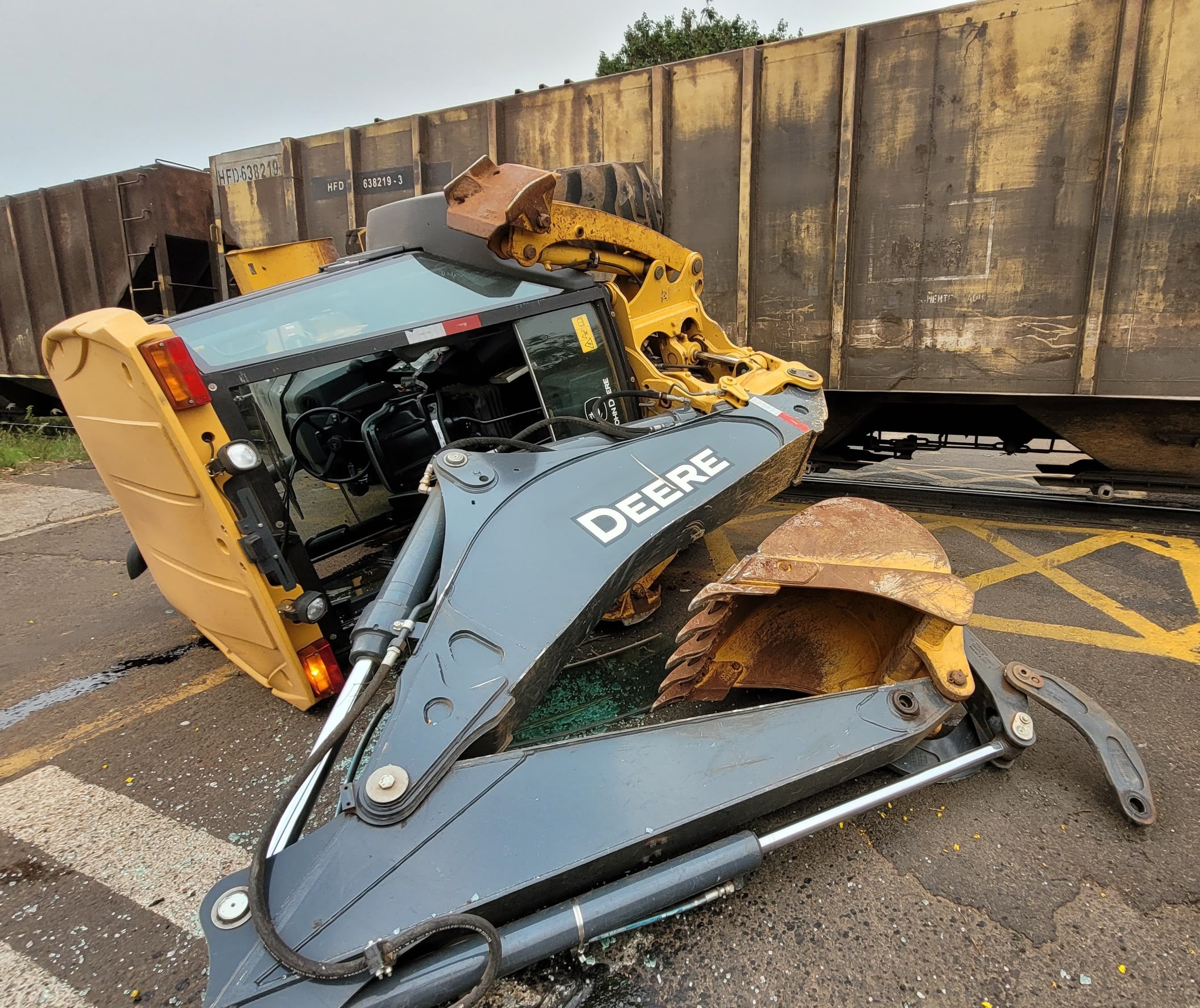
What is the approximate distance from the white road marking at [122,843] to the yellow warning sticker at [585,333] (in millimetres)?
2432

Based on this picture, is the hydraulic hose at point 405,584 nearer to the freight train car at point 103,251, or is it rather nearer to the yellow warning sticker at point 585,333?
the yellow warning sticker at point 585,333

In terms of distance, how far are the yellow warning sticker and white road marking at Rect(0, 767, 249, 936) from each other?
2.43m

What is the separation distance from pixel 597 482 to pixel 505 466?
12.0 inches

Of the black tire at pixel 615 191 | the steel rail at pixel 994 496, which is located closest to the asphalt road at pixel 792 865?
the steel rail at pixel 994 496

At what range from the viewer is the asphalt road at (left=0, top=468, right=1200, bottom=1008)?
5.42ft

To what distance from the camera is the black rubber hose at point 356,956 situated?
119 cm

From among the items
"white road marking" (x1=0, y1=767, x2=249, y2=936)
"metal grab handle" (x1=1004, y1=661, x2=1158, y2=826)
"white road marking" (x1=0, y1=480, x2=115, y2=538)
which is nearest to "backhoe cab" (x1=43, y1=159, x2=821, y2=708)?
"white road marking" (x1=0, y1=767, x2=249, y2=936)

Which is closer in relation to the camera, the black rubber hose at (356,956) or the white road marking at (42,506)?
the black rubber hose at (356,956)

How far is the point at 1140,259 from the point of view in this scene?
4340mm

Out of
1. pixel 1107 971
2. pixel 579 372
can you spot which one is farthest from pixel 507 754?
pixel 579 372

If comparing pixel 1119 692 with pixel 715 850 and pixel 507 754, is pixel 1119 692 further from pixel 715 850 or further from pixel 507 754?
pixel 507 754

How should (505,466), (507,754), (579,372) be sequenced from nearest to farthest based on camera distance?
(507,754)
(505,466)
(579,372)

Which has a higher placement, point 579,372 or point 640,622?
point 579,372

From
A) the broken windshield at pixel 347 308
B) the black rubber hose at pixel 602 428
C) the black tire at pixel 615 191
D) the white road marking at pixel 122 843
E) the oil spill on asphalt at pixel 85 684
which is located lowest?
the oil spill on asphalt at pixel 85 684
